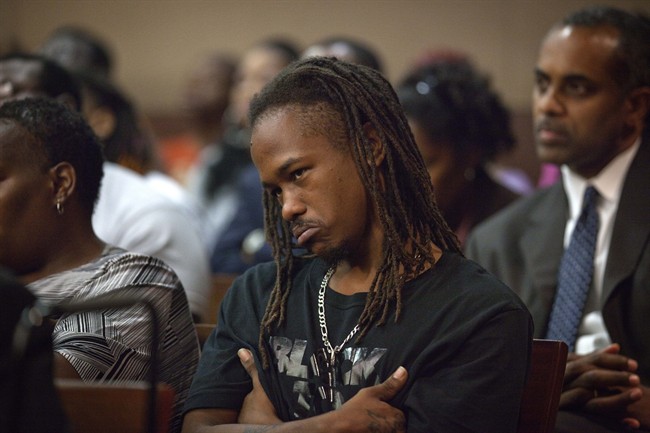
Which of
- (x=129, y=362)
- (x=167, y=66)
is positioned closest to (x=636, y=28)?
(x=129, y=362)

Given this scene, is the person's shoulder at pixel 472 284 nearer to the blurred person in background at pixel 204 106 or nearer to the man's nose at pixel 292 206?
the man's nose at pixel 292 206

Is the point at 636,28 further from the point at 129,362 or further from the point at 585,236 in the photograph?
the point at 129,362

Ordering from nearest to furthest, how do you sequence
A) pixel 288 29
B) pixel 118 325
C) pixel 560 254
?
1. pixel 118 325
2. pixel 560 254
3. pixel 288 29

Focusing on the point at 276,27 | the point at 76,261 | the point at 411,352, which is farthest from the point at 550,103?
the point at 276,27

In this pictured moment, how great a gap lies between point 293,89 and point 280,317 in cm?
49

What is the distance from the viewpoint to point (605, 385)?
→ 2545 mm

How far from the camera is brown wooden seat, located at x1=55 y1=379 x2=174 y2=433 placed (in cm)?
187

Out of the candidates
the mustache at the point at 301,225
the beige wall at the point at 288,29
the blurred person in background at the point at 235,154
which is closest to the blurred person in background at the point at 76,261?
the mustache at the point at 301,225

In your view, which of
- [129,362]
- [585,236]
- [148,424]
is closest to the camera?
[148,424]

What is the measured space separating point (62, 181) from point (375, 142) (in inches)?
33.2

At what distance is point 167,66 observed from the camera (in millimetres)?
7047

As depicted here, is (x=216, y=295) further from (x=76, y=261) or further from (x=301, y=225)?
(x=301, y=225)

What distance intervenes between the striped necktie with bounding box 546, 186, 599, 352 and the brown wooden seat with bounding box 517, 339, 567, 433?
874mm

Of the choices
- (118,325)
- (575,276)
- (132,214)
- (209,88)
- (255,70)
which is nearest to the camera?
(118,325)
